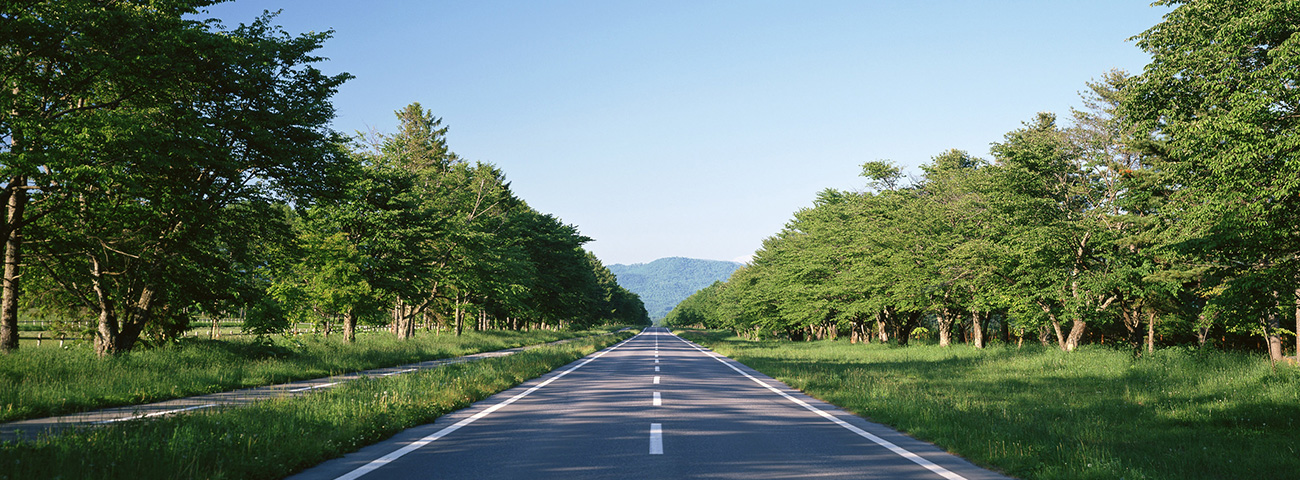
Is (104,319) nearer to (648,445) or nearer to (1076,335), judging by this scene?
(648,445)

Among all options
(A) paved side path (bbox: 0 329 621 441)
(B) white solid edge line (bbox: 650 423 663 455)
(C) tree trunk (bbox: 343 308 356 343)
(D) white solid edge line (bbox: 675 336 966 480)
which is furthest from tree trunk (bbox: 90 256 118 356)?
(D) white solid edge line (bbox: 675 336 966 480)

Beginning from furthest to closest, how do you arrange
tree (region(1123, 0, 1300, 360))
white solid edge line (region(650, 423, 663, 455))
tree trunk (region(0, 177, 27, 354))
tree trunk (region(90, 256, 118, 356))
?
tree trunk (region(90, 256, 118, 356)) → tree trunk (region(0, 177, 27, 354)) → tree (region(1123, 0, 1300, 360)) → white solid edge line (region(650, 423, 663, 455))

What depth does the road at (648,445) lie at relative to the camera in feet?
22.3

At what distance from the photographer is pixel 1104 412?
12344mm

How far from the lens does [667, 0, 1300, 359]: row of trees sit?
1417 centimetres

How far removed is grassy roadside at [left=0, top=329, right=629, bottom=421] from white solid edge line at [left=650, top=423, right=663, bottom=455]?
1095 cm

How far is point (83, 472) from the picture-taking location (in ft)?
18.1

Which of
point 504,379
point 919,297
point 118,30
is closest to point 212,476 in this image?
point 504,379

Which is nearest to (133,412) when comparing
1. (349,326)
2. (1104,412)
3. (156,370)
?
(156,370)

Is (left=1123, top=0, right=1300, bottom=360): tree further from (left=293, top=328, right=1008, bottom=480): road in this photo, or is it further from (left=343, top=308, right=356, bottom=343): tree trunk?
(left=343, top=308, right=356, bottom=343): tree trunk

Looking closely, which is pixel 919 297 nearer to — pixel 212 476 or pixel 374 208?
pixel 374 208

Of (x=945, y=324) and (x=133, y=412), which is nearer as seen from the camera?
(x=133, y=412)

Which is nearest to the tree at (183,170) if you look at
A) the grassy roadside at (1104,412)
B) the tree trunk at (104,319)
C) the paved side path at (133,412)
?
the tree trunk at (104,319)

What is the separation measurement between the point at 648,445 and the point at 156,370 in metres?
15.0
